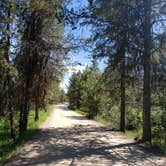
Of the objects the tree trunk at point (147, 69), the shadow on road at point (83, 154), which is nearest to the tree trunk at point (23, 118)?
the shadow on road at point (83, 154)

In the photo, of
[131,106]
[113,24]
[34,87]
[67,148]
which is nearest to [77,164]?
[67,148]

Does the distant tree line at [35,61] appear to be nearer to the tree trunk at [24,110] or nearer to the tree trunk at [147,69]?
the tree trunk at [24,110]

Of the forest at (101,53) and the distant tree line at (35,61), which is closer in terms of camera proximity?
the forest at (101,53)

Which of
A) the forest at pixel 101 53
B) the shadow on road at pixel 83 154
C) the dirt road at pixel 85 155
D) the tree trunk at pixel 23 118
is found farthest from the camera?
the tree trunk at pixel 23 118

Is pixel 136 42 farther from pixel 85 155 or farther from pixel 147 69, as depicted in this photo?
pixel 85 155

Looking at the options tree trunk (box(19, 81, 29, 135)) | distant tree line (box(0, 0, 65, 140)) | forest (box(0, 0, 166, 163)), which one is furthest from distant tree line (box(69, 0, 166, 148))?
tree trunk (box(19, 81, 29, 135))

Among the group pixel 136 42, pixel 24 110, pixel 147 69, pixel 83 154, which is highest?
pixel 136 42

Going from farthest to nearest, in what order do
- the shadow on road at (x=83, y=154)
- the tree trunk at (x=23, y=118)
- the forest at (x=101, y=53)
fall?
1. the tree trunk at (x=23, y=118)
2. the forest at (x=101, y=53)
3. the shadow on road at (x=83, y=154)

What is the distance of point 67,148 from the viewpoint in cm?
1340

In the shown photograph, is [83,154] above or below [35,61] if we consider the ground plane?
below

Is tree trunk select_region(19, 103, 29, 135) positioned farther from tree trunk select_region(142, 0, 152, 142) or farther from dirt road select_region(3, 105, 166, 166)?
tree trunk select_region(142, 0, 152, 142)

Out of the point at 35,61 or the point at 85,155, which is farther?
the point at 35,61

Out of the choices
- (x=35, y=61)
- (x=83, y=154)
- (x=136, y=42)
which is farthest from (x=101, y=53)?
(x=83, y=154)

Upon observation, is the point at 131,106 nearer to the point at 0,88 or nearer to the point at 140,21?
the point at 140,21
